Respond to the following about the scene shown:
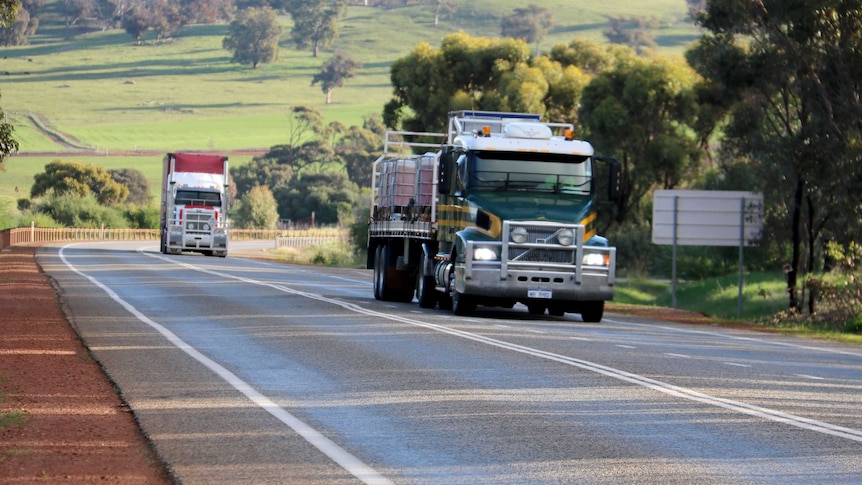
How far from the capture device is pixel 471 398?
13023 millimetres

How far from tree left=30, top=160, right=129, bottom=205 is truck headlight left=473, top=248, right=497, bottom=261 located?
9816 cm

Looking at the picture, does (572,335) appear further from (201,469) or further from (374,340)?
(201,469)

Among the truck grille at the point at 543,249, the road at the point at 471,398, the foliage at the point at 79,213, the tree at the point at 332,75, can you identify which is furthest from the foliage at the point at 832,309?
the tree at the point at 332,75

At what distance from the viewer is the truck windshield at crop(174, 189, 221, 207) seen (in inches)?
2354

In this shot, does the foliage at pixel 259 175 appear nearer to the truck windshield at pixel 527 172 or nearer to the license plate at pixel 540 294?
the truck windshield at pixel 527 172

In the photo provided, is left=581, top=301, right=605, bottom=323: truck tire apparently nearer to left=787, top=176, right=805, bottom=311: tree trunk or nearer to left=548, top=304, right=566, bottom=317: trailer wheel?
left=548, top=304, right=566, bottom=317: trailer wheel

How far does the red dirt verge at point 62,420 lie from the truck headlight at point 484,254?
22.8 feet

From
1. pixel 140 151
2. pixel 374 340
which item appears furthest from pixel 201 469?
pixel 140 151

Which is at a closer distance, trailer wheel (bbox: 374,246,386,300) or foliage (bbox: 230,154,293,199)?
trailer wheel (bbox: 374,246,386,300)

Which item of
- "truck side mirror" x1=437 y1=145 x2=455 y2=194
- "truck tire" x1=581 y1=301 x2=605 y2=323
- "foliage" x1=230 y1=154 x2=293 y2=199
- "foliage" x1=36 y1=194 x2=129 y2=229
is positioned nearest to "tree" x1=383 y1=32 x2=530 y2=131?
"foliage" x1=36 y1=194 x2=129 y2=229

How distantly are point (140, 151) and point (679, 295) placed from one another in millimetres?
117491

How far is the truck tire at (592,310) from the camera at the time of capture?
81.3ft

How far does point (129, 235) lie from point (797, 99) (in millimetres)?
71054

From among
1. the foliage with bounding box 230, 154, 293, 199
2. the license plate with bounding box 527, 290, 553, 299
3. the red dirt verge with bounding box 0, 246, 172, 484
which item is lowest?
the red dirt verge with bounding box 0, 246, 172, 484
